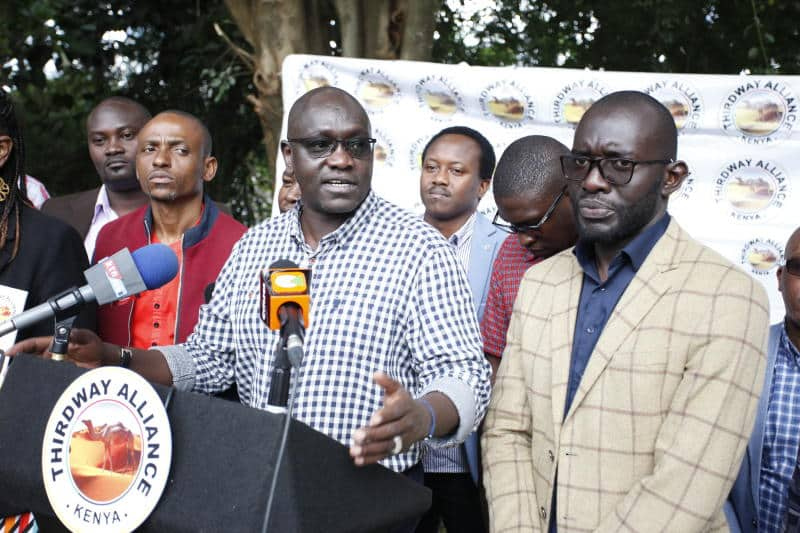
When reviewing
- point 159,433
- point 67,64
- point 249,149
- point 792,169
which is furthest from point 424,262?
point 249,149

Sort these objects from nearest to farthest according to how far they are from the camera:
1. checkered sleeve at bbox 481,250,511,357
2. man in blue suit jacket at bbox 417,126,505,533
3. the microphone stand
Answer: the microphone stand
checkered sleeve at bbox 481,250,511,357
man in blue suit jacket at bbox 417,126,505,533

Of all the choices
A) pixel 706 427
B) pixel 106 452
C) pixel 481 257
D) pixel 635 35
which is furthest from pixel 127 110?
pixel 635 35

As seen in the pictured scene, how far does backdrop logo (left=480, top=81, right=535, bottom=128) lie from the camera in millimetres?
5477

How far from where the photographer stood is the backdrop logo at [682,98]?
530cm

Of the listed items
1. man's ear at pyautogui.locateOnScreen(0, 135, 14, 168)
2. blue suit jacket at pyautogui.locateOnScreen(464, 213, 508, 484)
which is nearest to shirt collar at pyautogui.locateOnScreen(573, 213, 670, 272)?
blue suit jacket at pyautogui.locateOnScreen(464, 213, 508, 484)

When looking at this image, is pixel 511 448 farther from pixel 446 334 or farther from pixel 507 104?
pixel 507 104

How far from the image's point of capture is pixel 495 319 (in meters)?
3.59

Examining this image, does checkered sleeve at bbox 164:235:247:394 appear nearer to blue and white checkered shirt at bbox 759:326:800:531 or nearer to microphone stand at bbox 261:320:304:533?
microphone stand at bbox 261:320:304:533

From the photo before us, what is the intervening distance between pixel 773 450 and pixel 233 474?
1987 millimetres

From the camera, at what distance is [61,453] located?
2.04 meters

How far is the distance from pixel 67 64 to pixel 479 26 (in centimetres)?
425

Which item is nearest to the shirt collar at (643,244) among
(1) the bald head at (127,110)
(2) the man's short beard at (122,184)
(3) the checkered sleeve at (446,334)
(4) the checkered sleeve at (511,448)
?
(4) the checkered sleeve at (511,448)

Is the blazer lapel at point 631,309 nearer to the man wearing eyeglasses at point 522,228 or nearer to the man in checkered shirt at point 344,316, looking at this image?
the man in checkered shirt at point 344,316

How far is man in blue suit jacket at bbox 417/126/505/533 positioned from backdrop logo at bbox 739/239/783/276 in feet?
5.44
